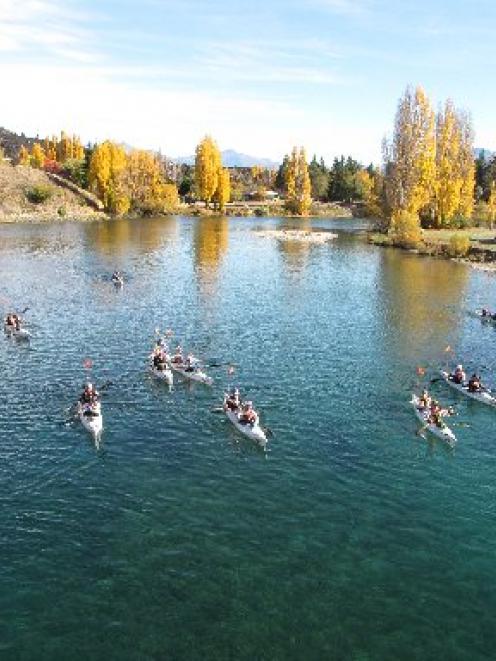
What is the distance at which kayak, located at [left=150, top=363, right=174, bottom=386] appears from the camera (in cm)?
5260

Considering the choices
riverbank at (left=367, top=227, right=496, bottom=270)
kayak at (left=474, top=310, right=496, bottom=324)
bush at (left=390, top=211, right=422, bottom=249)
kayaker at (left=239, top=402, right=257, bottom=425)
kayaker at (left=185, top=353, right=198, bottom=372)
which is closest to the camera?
kayaker at (left=239, top=402, right=257, bottom=425)

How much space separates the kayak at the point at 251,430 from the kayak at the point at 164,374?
9.47 meters

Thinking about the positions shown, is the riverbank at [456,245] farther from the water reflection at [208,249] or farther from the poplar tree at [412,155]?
the water reflection at [208,249]

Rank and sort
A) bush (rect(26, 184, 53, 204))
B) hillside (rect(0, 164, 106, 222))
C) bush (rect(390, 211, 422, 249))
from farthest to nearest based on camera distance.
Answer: bush (rect(26, 184, 53, 204))
hillside (rect(0, 164, 106, 222))
bush (rect(390, 211, 422, 249))

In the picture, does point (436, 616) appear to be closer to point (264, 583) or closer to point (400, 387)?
point (264, 583)

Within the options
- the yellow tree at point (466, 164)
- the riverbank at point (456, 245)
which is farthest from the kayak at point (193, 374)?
the yellow tree at point (466, 164)

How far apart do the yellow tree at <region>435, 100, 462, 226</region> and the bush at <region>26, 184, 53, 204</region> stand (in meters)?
107

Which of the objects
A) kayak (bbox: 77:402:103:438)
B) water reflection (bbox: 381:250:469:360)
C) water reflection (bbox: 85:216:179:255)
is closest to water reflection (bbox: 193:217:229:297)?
water reflection (bbox: 85:216:179:255)

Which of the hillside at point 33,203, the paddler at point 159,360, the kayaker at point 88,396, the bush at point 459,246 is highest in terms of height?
the hillside at point 33,203

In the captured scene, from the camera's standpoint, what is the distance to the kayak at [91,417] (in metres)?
43.0

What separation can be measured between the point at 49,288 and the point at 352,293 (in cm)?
3939

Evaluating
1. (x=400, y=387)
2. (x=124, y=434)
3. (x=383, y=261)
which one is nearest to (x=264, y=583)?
(x=124, y=434)

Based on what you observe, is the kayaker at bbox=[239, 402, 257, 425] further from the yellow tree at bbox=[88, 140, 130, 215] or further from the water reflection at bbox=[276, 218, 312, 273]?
the yellow tree at bbox=[88, 140, 130, 215]

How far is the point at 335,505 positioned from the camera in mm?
35219
